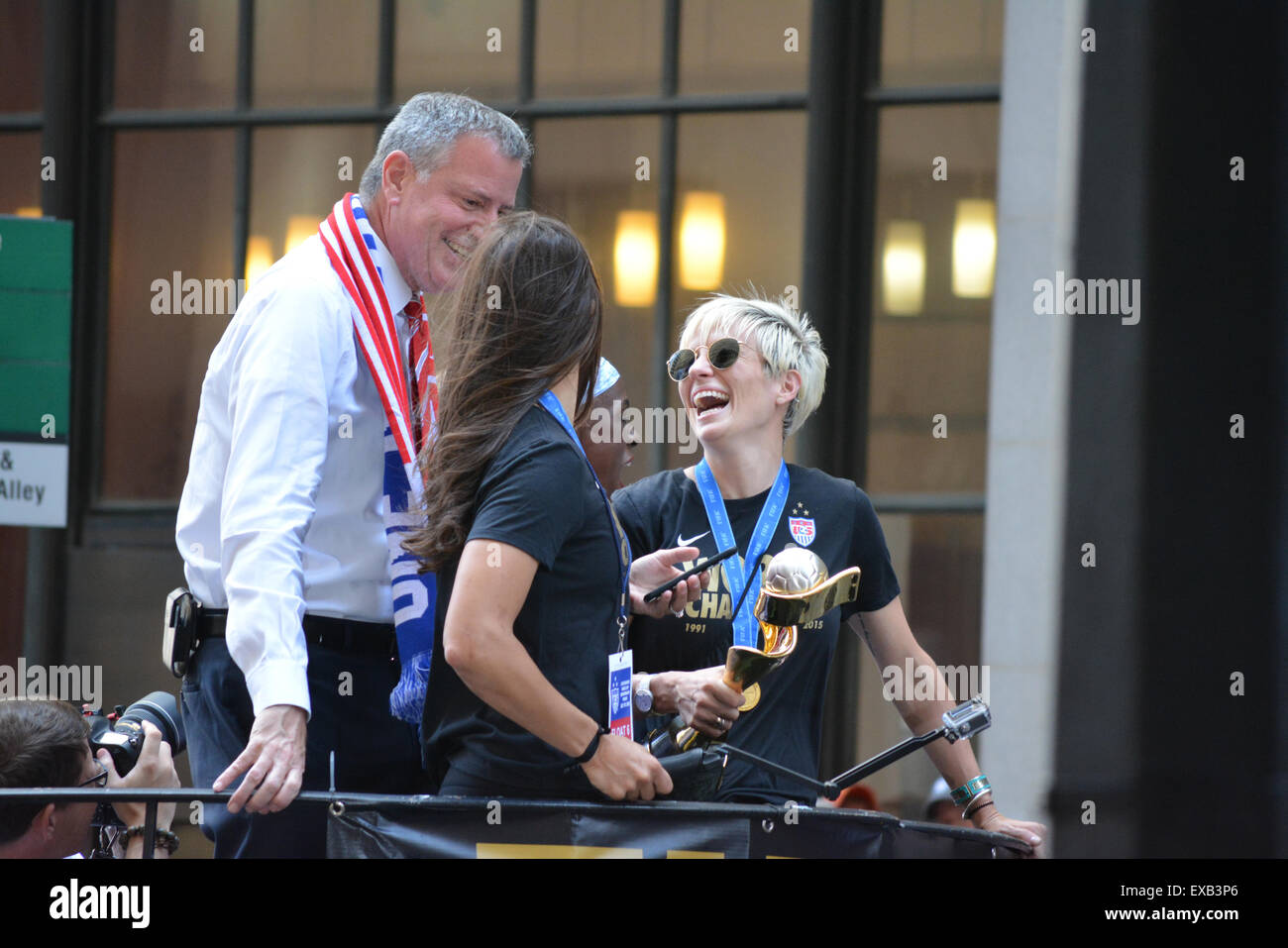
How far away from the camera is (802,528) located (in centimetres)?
382

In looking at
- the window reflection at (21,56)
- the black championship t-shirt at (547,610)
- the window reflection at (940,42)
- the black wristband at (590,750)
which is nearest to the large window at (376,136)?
the window reflection at (21,56)

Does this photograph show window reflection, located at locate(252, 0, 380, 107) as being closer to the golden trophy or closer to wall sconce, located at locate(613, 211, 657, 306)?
wall sconce, located at locate(613, 211, 657, 306)

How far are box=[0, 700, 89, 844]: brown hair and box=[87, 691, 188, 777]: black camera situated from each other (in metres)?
0.15

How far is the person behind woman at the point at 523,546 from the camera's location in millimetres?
2729

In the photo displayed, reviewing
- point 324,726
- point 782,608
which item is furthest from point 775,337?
point 324,726

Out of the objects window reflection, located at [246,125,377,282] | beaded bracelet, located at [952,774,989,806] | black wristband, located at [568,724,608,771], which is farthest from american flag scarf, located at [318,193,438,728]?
window reflection, located at [246,125,377,282]

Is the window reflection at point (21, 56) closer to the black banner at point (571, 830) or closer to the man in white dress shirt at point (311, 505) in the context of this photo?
the man in white dress shirt at point (311, 505)

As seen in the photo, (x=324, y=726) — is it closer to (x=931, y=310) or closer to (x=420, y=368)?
(x=420, y=368)

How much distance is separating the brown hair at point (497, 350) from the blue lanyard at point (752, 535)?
0.90 m

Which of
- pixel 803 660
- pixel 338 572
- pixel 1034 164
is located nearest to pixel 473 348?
pixel 338 572

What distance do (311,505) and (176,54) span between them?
591cm
